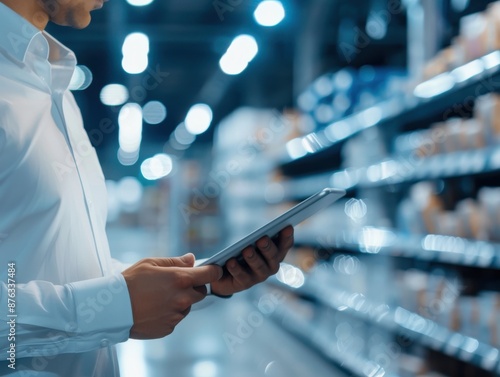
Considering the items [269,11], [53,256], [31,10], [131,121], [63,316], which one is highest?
[131,121]

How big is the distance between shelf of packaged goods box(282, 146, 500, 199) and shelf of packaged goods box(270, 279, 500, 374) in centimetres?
78

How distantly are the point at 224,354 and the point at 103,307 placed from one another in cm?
514

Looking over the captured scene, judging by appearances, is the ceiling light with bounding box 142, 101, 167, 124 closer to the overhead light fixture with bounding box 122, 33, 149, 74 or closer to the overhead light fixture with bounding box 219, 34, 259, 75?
the overhead light fixture with bounding box 122, 33, 149, 74

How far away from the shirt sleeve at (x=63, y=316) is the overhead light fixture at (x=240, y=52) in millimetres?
8395

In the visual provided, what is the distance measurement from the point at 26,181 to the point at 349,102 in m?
4.21

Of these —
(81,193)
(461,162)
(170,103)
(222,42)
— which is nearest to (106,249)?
(81,193)

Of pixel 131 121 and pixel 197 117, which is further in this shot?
pixel 197 117

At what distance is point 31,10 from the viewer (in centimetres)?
138

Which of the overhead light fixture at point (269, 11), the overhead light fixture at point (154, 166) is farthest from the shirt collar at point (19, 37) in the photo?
the overhead light fixture at point (154, 166)

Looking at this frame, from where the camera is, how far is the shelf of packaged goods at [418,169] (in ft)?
10.3

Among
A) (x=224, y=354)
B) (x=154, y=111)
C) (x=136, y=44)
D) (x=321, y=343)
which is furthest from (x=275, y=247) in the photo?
(x=154, y=111)

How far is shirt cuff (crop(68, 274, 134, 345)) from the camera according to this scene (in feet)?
3.92

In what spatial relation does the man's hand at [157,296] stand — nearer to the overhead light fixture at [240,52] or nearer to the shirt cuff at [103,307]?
the shirt cuff at [103,307]

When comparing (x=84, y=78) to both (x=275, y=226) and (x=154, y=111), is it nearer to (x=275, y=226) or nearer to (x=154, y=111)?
(x=154, y=111)
